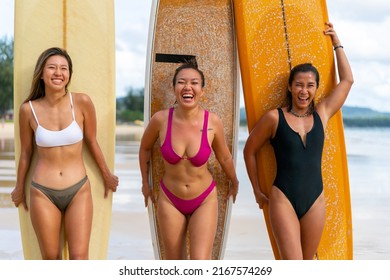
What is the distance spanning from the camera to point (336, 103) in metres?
3.85

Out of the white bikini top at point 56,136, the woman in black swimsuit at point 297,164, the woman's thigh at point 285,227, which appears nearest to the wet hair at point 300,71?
the woman in black swimsuit at point 297,164

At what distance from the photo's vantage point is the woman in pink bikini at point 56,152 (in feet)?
11.3

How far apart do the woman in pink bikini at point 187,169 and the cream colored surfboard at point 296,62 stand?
2.23 ft

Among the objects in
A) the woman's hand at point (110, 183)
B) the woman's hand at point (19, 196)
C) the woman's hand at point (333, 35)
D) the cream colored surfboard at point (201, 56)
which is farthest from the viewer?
the woman's hand at point (333, 35)

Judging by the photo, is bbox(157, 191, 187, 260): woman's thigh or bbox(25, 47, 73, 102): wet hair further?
bbox(25, 47, 73, 102): wet hair

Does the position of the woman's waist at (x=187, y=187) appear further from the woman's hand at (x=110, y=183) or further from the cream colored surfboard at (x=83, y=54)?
the cream colored surfboard at (x=83, y=54)

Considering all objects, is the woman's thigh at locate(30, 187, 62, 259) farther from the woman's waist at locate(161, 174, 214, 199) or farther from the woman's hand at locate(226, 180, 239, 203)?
the woman's hand at locate(226, 180, 239, 203)

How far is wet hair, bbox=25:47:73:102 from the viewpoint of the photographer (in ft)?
11.4

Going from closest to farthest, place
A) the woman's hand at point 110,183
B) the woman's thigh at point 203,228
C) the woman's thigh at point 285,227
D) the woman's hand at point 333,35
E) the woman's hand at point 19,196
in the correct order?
the woman's thigh at point 203,228, the woman's thigh at point 285,227, the woman's hand at point 19,196, the woman's hand at point 110,183, the woman's hand at point 333,35

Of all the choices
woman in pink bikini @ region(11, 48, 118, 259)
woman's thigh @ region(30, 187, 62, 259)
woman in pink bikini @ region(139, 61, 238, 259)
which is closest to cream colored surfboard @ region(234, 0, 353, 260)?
woman in pink bikini @ region(139, 61, 238, 259)

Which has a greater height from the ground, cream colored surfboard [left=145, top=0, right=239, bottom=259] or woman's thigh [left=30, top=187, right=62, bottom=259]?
cream colored surfboard [left=145, top=0, right=239, bottom=259]

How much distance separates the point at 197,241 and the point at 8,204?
4.08m

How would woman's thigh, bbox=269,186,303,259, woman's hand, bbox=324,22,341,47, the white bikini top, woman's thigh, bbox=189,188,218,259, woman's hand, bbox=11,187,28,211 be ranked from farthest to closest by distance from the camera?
woman's hand, bbox=324,22,341,47 → woman's hand, bbox=11,187,28,211 → woman's thigh, bbox=269,186,303,259 → the white bikini top → woman's thigh, bbox=189,188,218,259

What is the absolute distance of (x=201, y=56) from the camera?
13.2 ft
